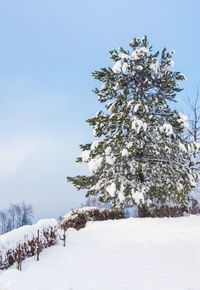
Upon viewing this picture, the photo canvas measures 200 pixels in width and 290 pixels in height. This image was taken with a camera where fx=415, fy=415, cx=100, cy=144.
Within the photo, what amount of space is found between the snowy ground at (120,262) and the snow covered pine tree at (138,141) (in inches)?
141

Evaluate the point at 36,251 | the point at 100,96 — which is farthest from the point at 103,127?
the point at 36,251

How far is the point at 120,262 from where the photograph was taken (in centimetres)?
967

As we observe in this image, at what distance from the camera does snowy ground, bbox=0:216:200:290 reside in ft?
25.9

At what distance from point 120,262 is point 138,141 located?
9194mm

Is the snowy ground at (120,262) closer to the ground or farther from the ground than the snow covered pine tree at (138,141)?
closer to the ground

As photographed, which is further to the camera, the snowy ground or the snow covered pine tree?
the snow covered pine tree

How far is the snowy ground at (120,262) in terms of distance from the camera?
25.9ft

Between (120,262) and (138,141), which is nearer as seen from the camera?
(120,262)

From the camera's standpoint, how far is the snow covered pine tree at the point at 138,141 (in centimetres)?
1803

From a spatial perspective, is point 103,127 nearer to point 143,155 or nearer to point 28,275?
point 143,155

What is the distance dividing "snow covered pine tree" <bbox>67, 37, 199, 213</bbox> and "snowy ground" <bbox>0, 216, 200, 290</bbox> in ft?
11.7

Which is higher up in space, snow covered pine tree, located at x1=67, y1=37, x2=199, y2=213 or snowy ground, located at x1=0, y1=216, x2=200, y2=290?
snow covered pine tree, located at x1=67, y1=37, x2=199, y2=213

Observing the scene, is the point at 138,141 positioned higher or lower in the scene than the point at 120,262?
higher

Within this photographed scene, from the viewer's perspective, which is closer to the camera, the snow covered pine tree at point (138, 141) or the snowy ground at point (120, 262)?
the snowy ground at point (120, 262)
